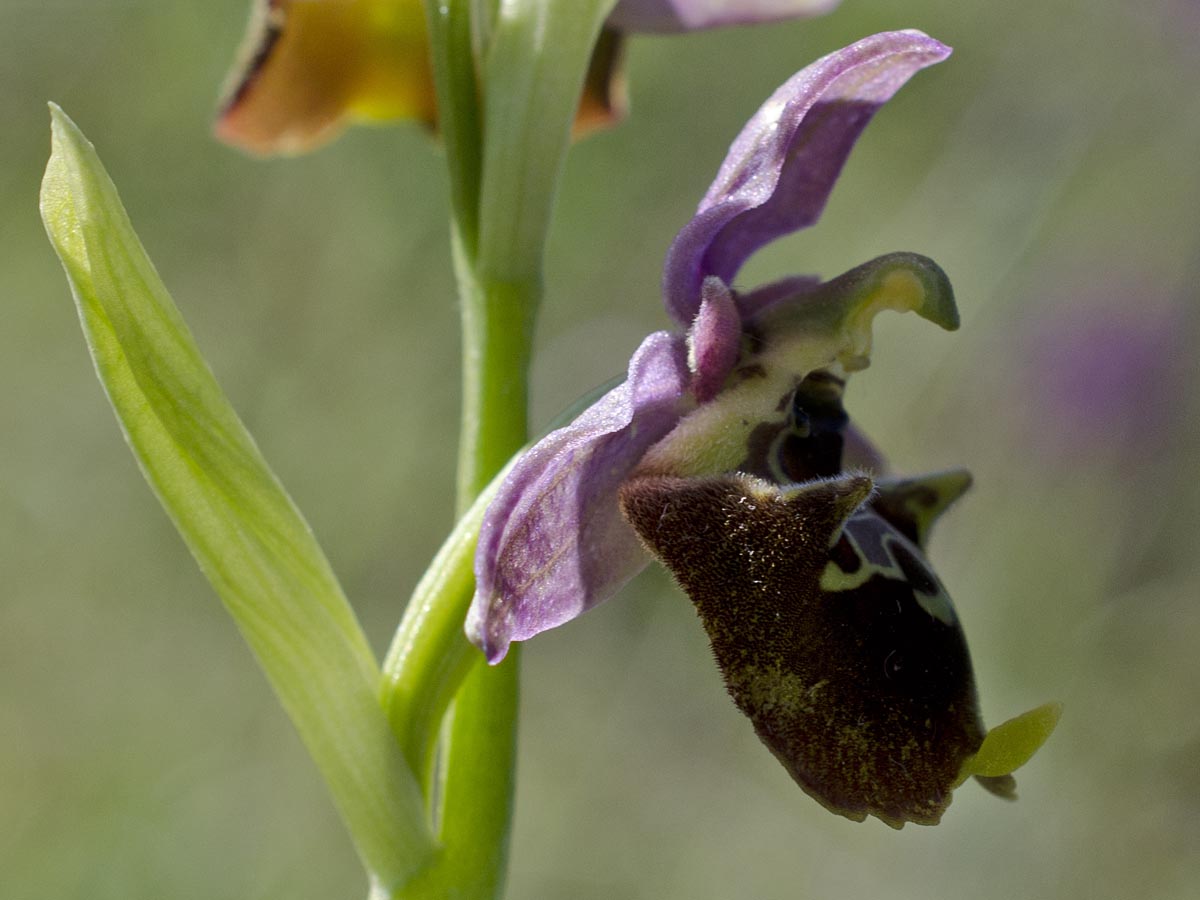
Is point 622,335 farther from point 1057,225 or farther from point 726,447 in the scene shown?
point 726,447

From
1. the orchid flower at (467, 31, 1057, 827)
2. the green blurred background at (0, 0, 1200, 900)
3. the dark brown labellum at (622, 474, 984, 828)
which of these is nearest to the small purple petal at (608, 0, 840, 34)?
the orchid flower at (467, 31, 1057, 827)

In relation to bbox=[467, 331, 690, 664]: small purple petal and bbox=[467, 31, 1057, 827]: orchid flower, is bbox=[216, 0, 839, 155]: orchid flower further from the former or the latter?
bbox=[467, 331, 690, 664]: small purple petal

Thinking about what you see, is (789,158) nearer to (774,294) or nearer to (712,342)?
(774,294)

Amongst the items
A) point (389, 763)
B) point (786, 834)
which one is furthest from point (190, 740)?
point (389, 763)


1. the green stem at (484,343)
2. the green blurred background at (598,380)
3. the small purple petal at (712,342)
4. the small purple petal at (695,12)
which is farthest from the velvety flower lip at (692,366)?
the green blurred background at (598,380)

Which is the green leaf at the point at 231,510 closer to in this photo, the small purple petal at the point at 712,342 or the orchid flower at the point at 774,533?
the orchid flower at the point at 774,533

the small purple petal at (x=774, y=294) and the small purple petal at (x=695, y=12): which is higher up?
the small purple petal at (x=695, y=12)
